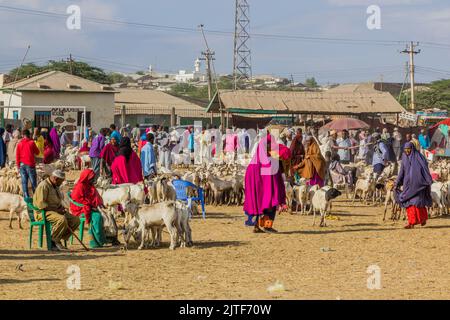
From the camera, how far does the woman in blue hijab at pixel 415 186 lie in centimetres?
1609

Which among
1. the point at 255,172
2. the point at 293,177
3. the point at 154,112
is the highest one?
the point at 154,112

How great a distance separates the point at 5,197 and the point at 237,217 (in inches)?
186

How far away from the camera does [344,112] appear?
123 ft

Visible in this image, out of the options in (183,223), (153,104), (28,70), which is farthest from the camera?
(28,70)

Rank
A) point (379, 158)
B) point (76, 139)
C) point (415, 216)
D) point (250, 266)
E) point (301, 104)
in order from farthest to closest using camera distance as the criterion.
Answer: point (301, 104), point (76, 139), point (379, 158), point (415, 216), point (250, 266)

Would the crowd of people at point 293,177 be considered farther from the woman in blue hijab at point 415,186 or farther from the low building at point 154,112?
the low building at point 154,112

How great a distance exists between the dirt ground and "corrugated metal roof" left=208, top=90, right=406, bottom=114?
19.6m

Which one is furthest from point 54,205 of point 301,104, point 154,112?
point 154,112

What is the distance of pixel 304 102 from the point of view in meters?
37.5

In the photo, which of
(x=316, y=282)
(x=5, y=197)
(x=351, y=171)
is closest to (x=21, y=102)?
A: (x=351, y=171)

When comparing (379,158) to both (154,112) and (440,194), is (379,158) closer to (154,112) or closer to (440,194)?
(440,194)

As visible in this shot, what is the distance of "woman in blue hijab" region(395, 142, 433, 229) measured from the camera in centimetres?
1609

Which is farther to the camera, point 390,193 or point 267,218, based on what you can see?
point 390,193

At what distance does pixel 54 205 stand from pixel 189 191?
5.65 meters
